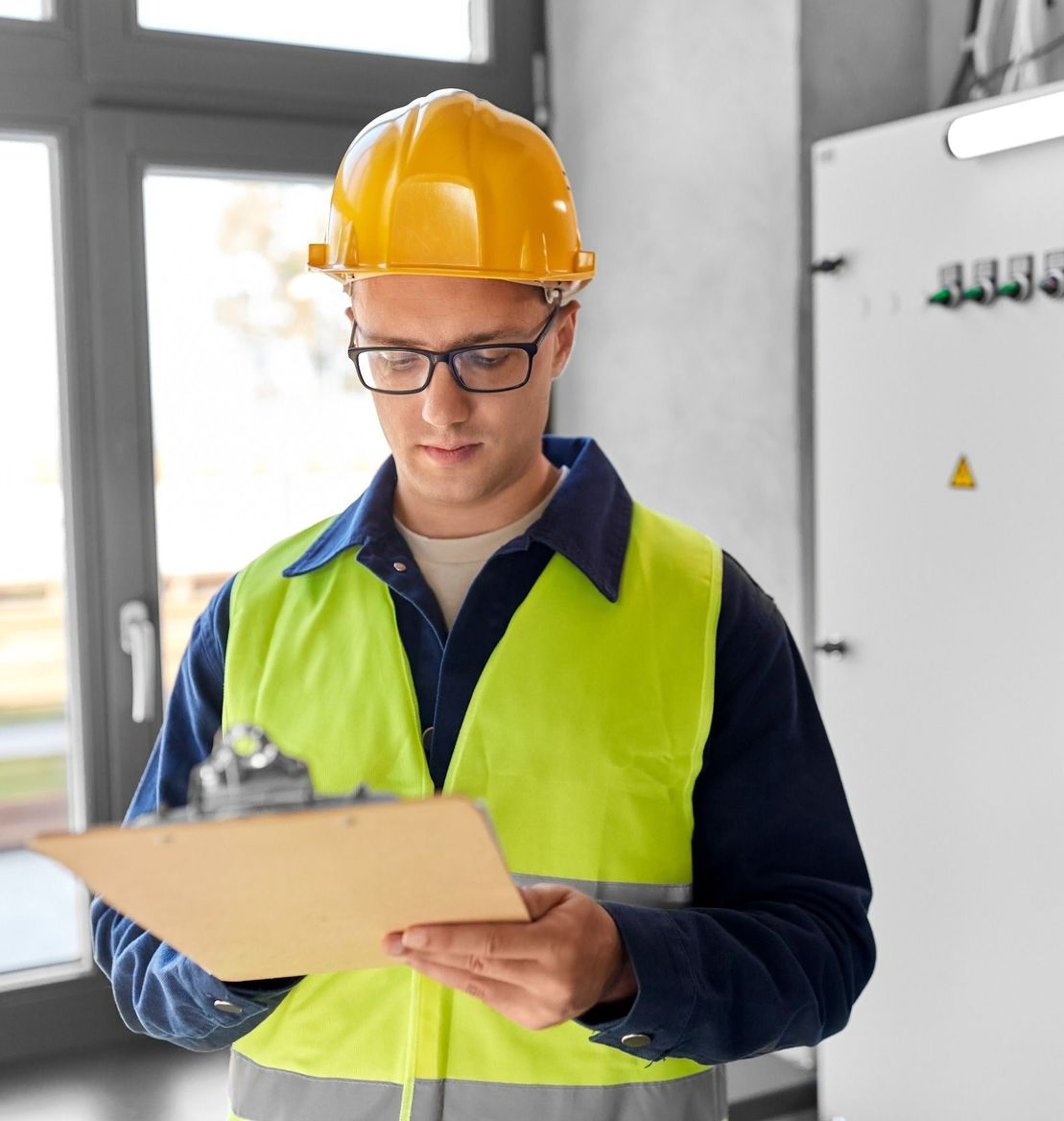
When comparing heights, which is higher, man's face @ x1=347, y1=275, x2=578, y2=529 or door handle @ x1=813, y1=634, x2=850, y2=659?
man's face @ x1=347, y1=275, x2=578, y2=529

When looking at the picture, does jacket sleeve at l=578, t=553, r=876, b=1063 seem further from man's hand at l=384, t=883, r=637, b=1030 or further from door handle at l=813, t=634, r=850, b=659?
door handle at l=813, t=634, r=850, b=659

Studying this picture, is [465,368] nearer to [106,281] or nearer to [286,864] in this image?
[286,864]

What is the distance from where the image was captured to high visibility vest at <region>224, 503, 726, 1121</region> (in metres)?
1.19

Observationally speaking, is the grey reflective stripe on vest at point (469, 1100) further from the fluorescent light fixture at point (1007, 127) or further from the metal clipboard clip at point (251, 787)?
the fluorescent light fixture at point (1007, 127)

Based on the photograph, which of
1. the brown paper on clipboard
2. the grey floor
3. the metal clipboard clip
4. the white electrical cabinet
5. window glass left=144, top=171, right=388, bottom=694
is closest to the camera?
the brown paper on clipboard

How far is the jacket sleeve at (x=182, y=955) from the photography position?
3.69ft

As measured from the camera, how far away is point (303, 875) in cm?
83

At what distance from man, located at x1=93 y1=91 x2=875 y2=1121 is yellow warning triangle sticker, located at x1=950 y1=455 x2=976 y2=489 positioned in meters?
1.26

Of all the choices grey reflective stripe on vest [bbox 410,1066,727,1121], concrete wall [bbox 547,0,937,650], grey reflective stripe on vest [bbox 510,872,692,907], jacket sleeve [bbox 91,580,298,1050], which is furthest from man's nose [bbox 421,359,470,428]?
concrete wall [bbox 547,0,937,650]

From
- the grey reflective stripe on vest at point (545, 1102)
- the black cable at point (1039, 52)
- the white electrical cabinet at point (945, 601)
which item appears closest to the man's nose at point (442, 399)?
the grey reflective stripe on vest at point (545, 1102)

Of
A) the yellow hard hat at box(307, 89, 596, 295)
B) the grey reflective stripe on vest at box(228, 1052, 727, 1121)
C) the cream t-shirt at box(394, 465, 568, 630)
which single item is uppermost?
the yellow hard hat at box(307, 89, 596, 295)

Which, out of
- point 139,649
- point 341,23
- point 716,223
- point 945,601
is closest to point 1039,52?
point 716,223

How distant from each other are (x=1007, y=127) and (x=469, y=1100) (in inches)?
70.2

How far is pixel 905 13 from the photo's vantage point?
2994 mm
